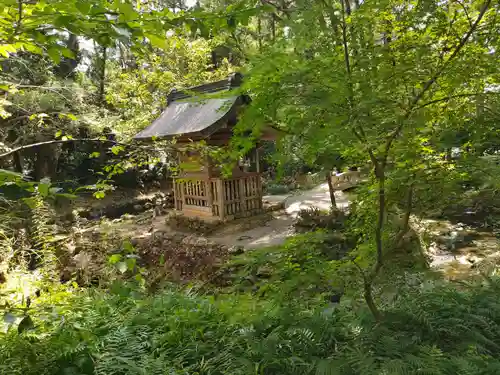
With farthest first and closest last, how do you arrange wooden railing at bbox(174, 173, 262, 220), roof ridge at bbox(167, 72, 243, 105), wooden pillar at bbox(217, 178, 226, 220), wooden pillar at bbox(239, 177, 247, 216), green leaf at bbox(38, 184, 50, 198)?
wooden pillar at bbox(239, 177, 247, 216)
wooden railing at bbox(174, 173, 262, 220)
wooden pillar at bbox(217, 178, 226, 220)
roof ridge at bbox(167, 72, 243, 105)
green leaf at bbox(38, 184, 50, 198)

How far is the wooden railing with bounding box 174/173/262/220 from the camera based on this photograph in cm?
873

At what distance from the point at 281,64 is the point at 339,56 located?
296 mm

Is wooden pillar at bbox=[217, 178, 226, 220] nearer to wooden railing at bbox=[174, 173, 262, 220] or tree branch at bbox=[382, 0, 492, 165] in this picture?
wooden railing at bbox=[174, 173, 262, 220]

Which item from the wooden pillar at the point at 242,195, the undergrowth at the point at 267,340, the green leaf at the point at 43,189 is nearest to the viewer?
the green leaf at the point at 43,189

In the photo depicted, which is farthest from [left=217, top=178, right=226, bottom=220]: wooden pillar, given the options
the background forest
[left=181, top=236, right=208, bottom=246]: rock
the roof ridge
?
the background forest

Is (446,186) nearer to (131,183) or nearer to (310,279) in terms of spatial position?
(310,279)

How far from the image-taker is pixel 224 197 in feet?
28.6

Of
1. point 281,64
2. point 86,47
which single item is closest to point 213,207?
point 281,64

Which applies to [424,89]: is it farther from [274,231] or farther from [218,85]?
[218,85]

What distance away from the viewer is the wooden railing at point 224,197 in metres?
8.73

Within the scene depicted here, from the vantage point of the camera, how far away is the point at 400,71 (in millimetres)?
1519

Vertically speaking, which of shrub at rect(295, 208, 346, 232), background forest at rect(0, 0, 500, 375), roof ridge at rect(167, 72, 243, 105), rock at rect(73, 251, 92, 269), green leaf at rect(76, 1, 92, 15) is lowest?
shrub at rect(295, 208, 346, 232)

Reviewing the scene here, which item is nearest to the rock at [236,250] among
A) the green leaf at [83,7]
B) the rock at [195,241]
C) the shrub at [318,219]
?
the rock at [195,241]

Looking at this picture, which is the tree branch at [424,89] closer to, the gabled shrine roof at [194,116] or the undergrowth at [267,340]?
the undergrowth at [267,340]
